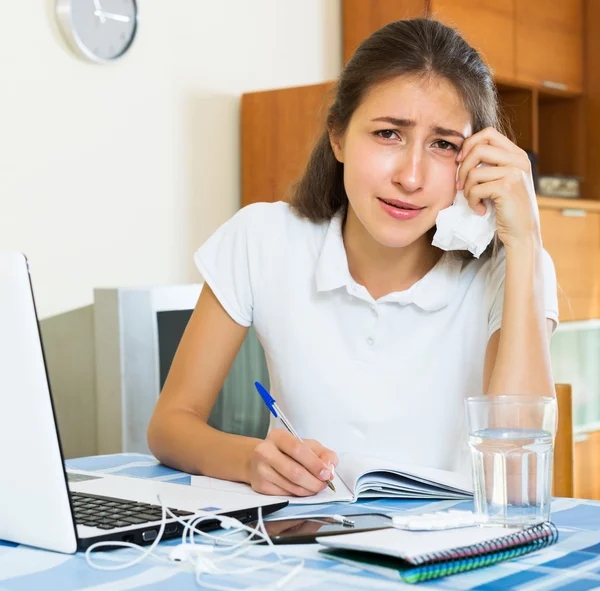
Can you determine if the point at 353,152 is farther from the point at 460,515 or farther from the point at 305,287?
the point at 460,515

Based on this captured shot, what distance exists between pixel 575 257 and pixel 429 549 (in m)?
2.88

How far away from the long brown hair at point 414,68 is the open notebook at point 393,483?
0.59 meters

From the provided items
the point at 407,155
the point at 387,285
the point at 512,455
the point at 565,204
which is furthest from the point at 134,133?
the point at 512,455

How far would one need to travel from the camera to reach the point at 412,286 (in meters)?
1.53

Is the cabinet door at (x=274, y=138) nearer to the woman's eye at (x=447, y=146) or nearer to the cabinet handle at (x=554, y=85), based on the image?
the cabinet handle at (x=554, y=85)

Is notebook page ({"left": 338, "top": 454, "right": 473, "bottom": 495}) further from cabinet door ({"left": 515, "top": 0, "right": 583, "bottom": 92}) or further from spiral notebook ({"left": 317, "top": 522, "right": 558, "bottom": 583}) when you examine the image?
cabinet door ({"left": 515, "top": 0, "right": 583, "bottom": 92})

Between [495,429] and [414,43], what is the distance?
2.39ft

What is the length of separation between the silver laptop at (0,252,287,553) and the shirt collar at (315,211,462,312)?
2.03 ft

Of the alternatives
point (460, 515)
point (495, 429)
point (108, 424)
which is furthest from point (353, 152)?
point (108, 424)

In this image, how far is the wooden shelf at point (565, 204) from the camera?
3256mm

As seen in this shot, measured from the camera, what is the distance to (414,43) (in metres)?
1.46

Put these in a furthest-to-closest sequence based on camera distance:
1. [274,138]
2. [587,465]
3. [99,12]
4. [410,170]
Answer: [587,465], [274,138], [99,12], [410,170]

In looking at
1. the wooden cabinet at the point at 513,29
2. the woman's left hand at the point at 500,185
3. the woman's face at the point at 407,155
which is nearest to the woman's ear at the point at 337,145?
the woman's face at the point at 407,155

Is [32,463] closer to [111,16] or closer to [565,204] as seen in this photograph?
[111,16]
